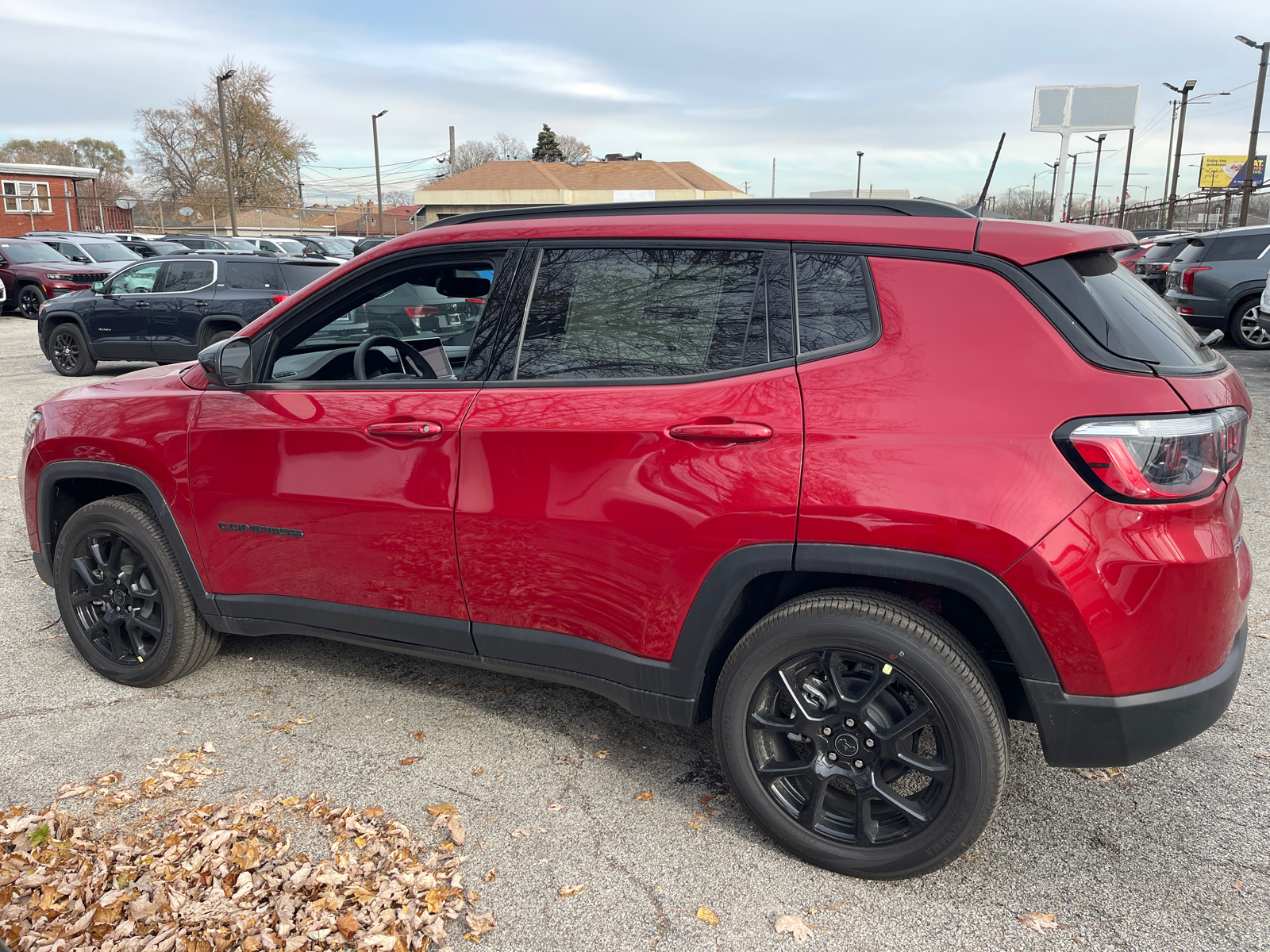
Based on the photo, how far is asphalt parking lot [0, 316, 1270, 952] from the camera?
246 cm

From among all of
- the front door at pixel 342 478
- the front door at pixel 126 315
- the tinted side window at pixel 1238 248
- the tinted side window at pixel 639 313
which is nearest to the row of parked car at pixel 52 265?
the front door at pixel 126 315

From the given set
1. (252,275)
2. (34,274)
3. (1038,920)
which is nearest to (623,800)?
(1038,920)

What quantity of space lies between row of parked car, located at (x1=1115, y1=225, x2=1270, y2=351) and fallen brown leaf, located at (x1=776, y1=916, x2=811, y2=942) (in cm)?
1245

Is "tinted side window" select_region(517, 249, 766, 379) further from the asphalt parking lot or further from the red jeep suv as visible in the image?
the asphalt parking lot

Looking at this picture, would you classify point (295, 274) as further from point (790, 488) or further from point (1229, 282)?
point (1229, 282)

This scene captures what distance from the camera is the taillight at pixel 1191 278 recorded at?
13062 mm

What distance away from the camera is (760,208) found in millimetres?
2791

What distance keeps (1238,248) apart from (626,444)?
13.8 metres

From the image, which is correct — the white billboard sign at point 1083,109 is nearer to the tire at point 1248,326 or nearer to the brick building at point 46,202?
the tire at point 1248,326

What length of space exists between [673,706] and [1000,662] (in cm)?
95

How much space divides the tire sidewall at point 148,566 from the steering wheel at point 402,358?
1127 mm

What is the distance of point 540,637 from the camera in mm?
2959

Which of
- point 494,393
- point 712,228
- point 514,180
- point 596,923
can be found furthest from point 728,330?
point 514,180

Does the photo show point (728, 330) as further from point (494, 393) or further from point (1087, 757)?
point (1087, 757)
